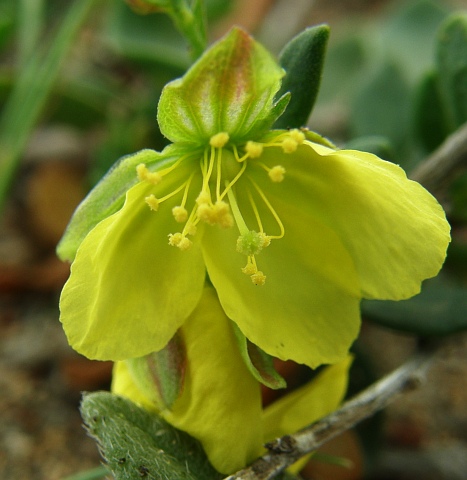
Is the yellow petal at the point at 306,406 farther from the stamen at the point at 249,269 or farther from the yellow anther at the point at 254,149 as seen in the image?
the yellow anther at the point at 254,149

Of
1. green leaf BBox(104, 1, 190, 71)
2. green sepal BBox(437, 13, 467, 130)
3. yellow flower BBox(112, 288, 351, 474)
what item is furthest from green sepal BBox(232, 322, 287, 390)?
green leaf BBox(104, 1, 190, 71)

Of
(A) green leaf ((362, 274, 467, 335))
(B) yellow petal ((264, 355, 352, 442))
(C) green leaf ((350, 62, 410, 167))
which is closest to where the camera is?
(B) yellow petal ((264, 355, 352, 442))

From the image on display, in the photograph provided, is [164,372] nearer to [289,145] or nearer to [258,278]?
[258,278]

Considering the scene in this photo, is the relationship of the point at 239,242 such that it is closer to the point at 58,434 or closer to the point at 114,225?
the point at 114,225

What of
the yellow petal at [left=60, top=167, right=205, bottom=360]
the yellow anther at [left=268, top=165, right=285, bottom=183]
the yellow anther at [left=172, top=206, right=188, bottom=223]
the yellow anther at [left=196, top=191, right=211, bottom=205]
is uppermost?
the yellow anther at [left=268, top=165, right=285, bottom=183]

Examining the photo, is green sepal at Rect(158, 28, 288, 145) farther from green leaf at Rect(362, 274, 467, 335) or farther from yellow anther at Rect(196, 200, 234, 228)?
green leaf at Rect(362, 274, 467, 335)

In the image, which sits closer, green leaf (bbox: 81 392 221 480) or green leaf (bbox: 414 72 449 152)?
green leaf (bbox: 81 392 221 480)
